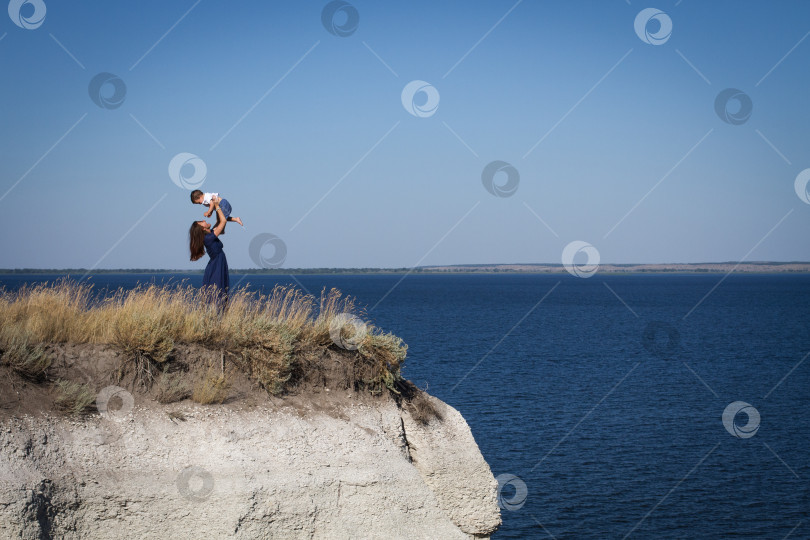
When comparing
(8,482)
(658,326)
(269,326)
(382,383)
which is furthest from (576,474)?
(658,326)

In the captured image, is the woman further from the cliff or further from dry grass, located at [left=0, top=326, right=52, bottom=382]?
dry grass, located at [left=0, top=326, right=52, bottom=382]

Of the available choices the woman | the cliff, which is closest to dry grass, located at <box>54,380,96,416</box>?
the cliff

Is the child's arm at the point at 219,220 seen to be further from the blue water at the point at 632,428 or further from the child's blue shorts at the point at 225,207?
the blue water at the point at 632,428

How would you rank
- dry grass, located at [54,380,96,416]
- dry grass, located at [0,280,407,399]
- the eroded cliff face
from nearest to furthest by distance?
the eroded cliff face < dry grass, located at [54,380,96,416] < dry grass, located at [0,280,407,399]

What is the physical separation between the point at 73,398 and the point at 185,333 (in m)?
1.89

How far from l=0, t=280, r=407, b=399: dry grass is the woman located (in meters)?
0.30

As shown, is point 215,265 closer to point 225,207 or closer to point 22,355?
point 225,207

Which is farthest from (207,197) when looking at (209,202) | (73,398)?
(73,398)

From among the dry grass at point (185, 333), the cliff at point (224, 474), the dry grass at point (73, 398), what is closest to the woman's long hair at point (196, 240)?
the dry grass at point (185, 333)

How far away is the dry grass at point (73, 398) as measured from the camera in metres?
9.15

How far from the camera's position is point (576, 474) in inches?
837

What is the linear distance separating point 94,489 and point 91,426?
0.85m

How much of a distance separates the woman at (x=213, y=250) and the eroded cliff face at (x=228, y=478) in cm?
274

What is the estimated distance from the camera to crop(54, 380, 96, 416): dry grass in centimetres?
915
